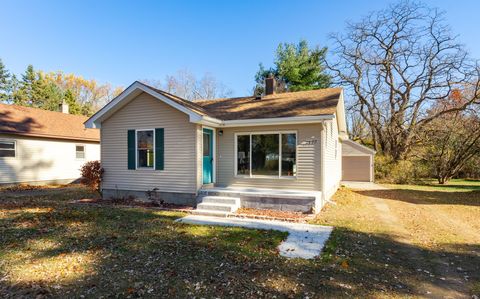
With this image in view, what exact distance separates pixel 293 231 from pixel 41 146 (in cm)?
1677

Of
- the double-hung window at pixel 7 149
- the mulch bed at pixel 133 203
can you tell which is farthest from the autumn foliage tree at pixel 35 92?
the mulch bed at pixel 133 203

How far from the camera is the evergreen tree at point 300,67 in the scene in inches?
1021

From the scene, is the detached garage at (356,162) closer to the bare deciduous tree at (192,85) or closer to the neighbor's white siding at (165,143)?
the neighbor's white siding at (165,143)

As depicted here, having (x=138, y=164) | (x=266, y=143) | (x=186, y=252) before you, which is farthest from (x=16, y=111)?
(x=186, y=252)

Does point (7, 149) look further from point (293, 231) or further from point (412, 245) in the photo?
point (412, 245)

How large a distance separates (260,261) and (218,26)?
21.1 m

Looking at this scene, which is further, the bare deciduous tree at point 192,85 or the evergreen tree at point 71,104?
the bare deciduous tree at point 192,85


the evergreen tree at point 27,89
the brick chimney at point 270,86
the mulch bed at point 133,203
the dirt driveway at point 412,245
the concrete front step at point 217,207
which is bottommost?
the dirt driveway at point 412,245

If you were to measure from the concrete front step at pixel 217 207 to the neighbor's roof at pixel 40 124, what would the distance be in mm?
12617

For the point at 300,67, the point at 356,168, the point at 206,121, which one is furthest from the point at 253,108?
the point at 300,67

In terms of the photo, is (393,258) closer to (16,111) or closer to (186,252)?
(186,252)

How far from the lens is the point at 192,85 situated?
3612 cm

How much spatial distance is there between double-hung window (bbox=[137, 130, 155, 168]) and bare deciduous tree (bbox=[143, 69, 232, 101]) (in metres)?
26.2

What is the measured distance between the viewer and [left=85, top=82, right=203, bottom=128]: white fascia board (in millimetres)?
9148
